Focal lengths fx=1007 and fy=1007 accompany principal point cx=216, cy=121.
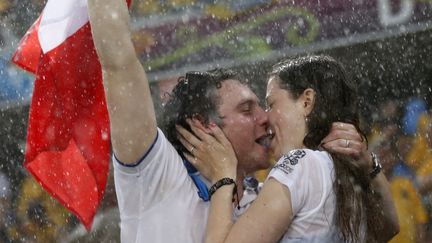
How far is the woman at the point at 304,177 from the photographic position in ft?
10.6

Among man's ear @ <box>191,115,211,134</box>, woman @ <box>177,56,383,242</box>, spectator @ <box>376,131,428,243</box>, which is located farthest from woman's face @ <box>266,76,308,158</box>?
spectator @ <box>376,131,428,243</box>

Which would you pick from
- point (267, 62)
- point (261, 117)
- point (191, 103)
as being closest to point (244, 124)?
point (261, 117)

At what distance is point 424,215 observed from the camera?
7398mm

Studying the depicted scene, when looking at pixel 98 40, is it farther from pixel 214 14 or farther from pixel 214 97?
pixel 214 14

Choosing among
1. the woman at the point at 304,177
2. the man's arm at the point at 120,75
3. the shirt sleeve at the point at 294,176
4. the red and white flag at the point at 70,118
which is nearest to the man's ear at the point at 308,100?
Answer: the woman at the point at 304,177

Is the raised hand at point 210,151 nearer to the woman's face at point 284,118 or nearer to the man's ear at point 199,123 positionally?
the man's ear at point 199,123

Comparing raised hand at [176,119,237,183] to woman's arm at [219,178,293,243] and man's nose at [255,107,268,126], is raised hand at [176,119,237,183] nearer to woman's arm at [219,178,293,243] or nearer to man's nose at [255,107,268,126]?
man's nose at [255,107,268,126]

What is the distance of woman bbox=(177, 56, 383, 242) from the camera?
3230 millimetres

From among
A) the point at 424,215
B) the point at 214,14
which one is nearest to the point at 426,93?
the point at 424,215

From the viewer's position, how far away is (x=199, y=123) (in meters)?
3.83

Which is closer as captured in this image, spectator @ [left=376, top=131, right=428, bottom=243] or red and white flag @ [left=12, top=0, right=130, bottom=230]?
red and white flag @ [left=12, top=0, right=130, bottom=230]

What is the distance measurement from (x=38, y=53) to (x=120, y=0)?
35.1 inches

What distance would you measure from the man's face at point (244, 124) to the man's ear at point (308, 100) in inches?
15.2

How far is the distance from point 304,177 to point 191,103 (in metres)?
0.76
